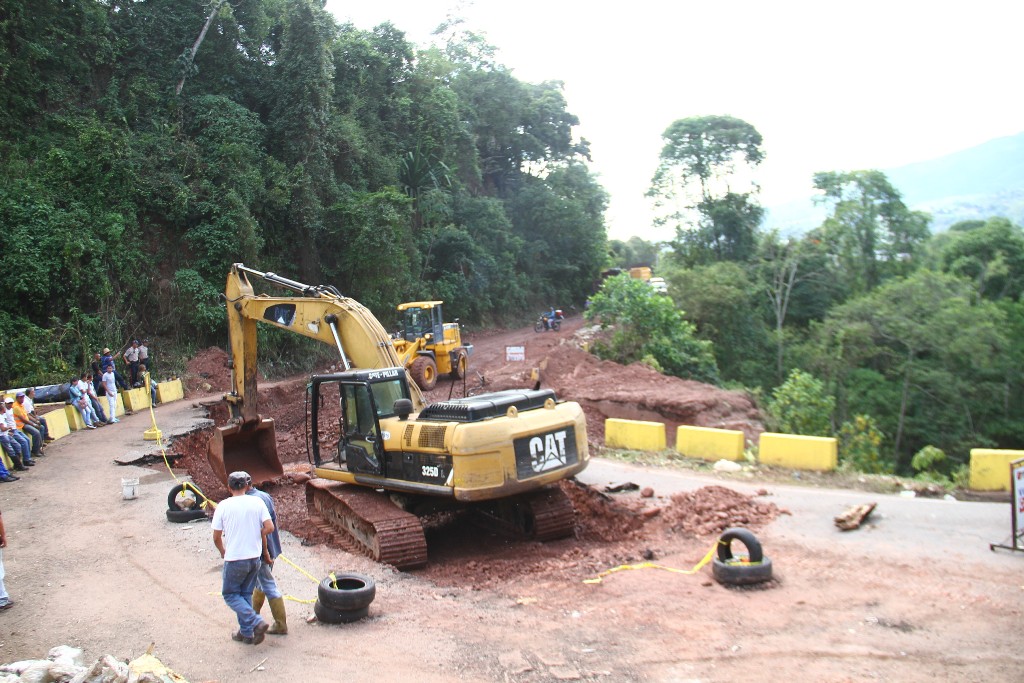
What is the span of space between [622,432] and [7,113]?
2154cm

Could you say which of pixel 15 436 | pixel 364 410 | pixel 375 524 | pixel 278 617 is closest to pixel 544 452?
pixel 375 524

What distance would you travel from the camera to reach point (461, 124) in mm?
40656

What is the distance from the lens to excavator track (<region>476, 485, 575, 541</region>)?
10.1 meters

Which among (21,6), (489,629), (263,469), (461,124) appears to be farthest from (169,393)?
(461,124)

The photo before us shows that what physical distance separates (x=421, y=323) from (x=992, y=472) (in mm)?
16079

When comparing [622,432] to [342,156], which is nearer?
[622,432]

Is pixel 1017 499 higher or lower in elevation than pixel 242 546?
lower

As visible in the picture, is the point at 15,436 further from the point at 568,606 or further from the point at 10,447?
the point at 568,606

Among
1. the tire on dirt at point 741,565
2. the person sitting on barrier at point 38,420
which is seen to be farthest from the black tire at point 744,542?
the person sitting on barrier at point 38,420

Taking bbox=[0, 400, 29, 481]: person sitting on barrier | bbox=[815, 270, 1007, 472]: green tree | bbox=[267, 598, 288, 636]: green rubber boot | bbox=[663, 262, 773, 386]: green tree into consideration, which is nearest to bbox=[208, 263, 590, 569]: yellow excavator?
bbox=[267, 598, 288, 636]: green rubber boot

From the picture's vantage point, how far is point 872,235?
121 ft

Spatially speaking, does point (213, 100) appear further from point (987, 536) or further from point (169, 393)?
point (987, 536)

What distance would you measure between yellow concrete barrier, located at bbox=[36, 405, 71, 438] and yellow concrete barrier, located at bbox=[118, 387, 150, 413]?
3067 mm

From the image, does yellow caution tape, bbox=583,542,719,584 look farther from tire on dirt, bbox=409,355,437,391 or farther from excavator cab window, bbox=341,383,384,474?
tire on dirt, bbox=409,355,437,391
